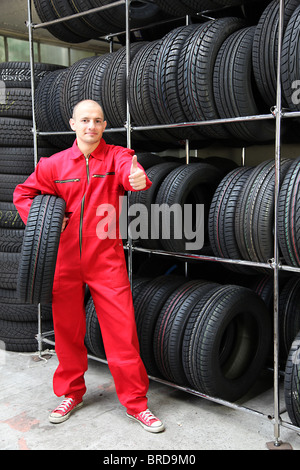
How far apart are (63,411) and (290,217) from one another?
5.88 feet

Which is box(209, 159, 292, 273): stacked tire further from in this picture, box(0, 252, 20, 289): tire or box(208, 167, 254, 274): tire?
box(0, 252, 20, 289): tire

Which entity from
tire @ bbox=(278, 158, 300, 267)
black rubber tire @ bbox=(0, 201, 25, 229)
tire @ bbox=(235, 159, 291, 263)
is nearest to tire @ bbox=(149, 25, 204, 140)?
tire @ bbox=(235, 159, 291, 263)

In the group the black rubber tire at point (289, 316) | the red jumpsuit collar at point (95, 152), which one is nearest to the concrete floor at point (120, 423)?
the black rubber tire at point (289, 316)

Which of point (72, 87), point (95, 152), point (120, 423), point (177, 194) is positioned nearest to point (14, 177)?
point (72, 87)

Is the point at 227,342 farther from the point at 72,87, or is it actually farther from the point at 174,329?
the point at 72,87

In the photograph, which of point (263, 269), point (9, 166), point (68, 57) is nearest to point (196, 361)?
point (263, 269)

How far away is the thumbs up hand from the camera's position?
2.74 m

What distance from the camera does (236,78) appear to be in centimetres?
299

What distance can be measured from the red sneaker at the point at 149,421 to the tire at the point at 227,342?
0.35 m

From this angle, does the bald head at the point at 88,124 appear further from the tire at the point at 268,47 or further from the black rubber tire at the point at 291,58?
the black rubber tire at the point at 291,58

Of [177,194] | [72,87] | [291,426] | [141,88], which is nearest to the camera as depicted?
[291,426]

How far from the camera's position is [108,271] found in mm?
3068

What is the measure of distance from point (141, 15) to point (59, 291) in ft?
8.00

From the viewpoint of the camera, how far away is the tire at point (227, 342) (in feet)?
10.0
